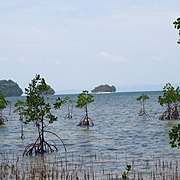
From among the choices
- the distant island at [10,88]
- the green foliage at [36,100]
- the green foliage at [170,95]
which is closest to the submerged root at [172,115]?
the green foliage at [170,95]

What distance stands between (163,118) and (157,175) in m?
27.9

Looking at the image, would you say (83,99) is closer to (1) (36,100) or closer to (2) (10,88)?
(1) (36,100)

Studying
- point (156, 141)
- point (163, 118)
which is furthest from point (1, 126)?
point (156, 141)

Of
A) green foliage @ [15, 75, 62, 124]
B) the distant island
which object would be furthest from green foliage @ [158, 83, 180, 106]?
the distant island

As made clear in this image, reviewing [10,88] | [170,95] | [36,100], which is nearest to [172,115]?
[170,95]

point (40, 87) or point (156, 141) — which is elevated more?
point (40, 87)

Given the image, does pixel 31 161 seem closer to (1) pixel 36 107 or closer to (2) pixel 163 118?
(1) pixel 36 107

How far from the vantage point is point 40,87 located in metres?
19.0

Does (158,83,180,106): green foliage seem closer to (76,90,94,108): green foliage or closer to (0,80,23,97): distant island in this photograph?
(76,90,94,108): green foliage

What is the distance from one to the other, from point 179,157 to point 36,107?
6.53m

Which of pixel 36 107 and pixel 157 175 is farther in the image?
pixel 36 107

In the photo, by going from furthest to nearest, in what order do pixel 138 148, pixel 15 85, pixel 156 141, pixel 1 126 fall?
1. pixel 15 85
2. pixel 1 126
3. pixel 156 141
4. pixel 138 148

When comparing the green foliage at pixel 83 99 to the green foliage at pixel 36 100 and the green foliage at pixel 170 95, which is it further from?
the green foliage at pixel 36 100

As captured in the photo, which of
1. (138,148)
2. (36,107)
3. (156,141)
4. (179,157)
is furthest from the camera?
(156,141)
